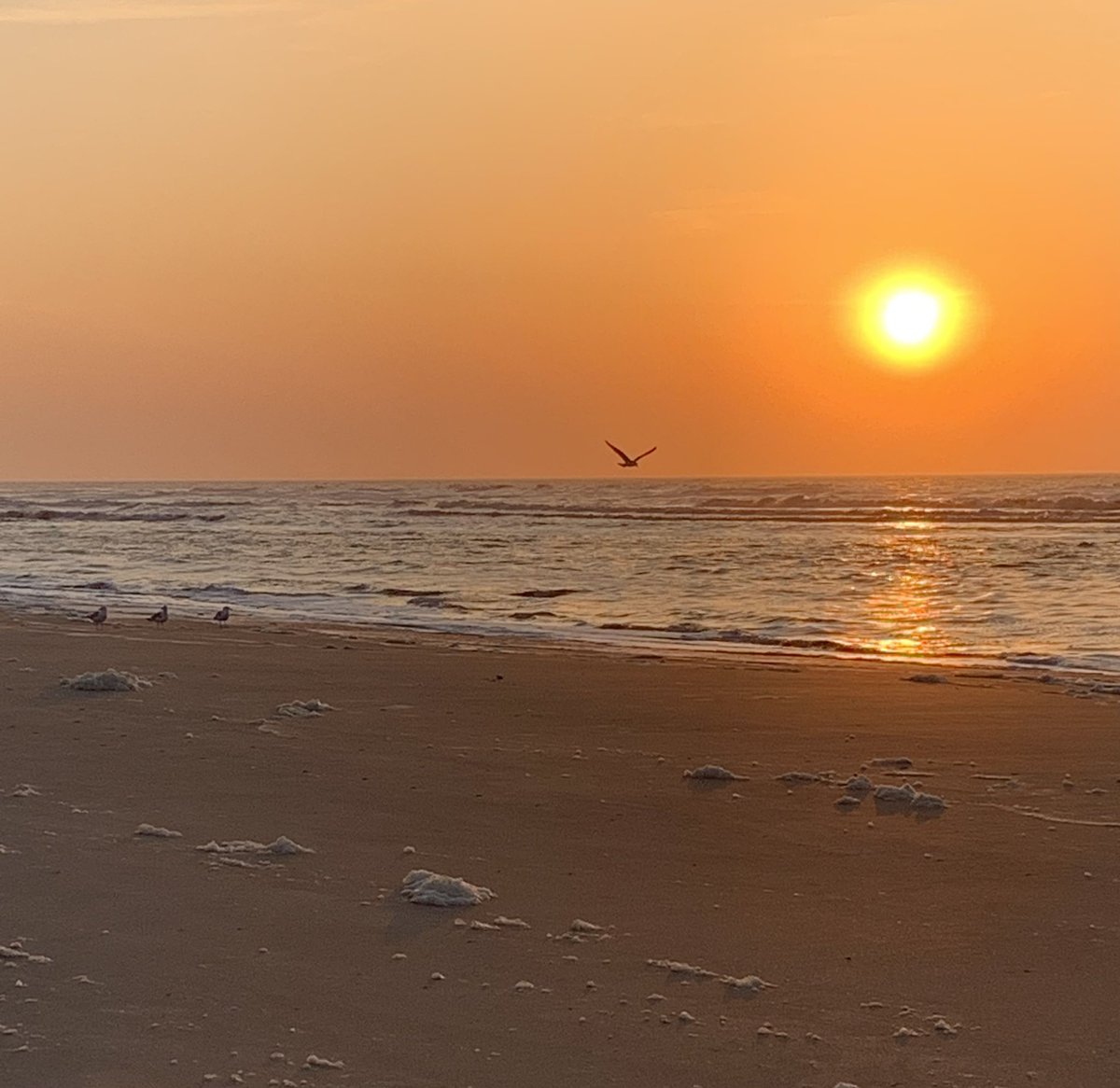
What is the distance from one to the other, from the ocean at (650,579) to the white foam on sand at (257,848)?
28.5 ft

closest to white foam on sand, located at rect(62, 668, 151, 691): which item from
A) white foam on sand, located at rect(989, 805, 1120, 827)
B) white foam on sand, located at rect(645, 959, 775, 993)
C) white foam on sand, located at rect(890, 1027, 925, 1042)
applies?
white foam on sand, located at rect(989, 805, 1120, 827)

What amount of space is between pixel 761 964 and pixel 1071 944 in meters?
1.13

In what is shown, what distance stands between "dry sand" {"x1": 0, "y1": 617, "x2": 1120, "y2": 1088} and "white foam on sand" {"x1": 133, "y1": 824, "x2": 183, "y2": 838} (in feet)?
0.22

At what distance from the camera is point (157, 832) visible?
6242mm

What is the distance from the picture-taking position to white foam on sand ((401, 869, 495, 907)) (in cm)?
536

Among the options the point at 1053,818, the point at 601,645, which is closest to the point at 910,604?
the point at 601,645

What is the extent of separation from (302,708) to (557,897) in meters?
4.41

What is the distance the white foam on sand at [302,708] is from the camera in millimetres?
9422

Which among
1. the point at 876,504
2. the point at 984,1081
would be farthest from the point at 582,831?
the point at 876,504

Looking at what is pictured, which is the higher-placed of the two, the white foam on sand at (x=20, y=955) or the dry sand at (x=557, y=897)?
the dry sand at (x=557, y=897)

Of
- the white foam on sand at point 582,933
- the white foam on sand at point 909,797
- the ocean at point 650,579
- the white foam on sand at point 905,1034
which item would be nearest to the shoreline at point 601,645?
the ocean at point 650,579

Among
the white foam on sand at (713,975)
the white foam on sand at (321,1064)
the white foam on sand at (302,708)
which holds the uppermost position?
the white foam on sand at (302,708)

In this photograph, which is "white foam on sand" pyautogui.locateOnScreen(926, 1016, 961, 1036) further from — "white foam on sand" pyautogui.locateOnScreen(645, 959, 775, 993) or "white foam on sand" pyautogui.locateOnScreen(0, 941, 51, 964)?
"white foam on sand" pyautogui.locateOnScreen(0, 941, 51, 964)

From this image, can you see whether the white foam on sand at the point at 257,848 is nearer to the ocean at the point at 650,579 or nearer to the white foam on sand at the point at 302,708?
the white foam on sand at the point at 302,708
